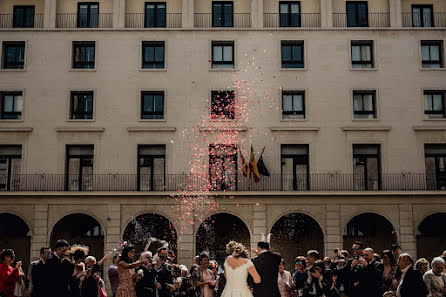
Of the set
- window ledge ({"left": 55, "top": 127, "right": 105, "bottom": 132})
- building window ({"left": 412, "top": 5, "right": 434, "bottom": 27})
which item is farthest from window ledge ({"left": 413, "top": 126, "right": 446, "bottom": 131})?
window ledge ({"left": 55, "top": 127, "right": 105, "bottom": 132})

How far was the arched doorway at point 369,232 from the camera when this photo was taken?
32.8 metres

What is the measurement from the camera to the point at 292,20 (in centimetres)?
3388

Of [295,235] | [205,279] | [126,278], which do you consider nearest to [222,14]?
[295,235]

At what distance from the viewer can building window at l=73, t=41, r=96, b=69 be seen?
3319 centimetres

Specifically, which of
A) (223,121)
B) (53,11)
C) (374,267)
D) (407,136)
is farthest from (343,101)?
(374,267)

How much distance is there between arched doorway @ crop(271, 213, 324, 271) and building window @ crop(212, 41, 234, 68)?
30.9ft

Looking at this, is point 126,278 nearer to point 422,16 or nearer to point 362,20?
point 362,20

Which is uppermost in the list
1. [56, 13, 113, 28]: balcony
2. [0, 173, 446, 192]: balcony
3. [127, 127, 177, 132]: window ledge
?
[56, 13, 113, 28]: balcony

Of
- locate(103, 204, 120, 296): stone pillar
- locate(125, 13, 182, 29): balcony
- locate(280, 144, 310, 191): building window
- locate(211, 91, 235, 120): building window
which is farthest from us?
locate(125, 13, 182, 29): balcony

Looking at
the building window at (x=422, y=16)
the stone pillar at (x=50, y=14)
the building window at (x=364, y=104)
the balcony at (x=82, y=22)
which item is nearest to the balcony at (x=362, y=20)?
the building window at (x=422, y=16)

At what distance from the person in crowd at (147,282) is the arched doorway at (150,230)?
715 inches

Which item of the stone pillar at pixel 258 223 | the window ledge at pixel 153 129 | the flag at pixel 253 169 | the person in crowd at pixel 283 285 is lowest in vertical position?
the person in crowd at pixel 283 285

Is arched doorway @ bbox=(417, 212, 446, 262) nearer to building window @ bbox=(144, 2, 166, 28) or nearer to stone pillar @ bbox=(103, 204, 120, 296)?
stone pillar @ bbox=(103, 204, 120, 296)

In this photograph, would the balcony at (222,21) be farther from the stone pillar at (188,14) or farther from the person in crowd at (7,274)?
the person in crowd at (7,274)
